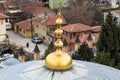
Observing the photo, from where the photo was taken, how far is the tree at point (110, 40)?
670 inches

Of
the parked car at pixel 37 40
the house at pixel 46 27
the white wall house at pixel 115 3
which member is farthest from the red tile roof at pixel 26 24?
the white wall house at pixel 115 3

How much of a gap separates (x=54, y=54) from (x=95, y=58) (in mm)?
9471

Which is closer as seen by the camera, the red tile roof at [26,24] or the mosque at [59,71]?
the mosque at [59,71]

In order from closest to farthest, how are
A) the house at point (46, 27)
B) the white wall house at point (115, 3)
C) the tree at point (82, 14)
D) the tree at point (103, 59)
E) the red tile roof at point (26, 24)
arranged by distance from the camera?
the tree at point (103, 59)
the house at point (46, 27)
the tree at point (82, 14)
the red tile roof at point (26, 24)
the white wall house at point (115, 3)

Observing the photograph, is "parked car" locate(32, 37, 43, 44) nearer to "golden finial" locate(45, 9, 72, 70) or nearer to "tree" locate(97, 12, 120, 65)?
"tree" locate(97, 12, 120, 65)

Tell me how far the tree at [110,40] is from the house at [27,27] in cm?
1159

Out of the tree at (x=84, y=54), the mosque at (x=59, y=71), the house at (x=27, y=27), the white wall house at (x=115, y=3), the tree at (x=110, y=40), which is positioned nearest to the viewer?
the mosque at (x=59, y=71)

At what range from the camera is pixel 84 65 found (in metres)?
6.46

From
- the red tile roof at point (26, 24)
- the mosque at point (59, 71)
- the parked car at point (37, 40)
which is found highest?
the mosque at point (59, 71)

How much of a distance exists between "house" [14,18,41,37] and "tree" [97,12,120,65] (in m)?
11.6

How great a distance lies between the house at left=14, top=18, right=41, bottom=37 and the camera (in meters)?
28.3

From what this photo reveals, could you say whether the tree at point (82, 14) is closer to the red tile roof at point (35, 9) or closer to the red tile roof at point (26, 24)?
the red tile roof at point (26, 24)

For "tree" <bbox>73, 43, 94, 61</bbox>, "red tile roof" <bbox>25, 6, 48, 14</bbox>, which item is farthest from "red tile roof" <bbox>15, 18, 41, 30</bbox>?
"tree" <bbox>73, 43, 94, 61</bbox>

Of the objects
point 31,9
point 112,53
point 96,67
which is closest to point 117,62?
point 112,53
